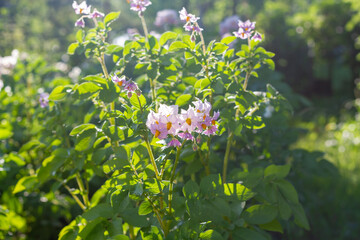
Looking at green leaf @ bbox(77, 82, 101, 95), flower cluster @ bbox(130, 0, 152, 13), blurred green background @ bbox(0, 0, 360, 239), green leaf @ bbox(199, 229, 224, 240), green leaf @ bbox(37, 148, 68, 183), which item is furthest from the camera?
blurred green background @ bbox(0, 0, 360, 239)

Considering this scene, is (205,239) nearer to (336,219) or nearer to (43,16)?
(336,219)

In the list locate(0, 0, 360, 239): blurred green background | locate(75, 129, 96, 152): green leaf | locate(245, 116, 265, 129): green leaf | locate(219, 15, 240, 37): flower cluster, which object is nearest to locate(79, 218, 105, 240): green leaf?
locate(75, 129, 96, 152): green leaf

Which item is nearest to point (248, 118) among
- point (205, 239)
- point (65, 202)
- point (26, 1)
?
point (205, 239)

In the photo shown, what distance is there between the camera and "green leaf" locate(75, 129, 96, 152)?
1303mm

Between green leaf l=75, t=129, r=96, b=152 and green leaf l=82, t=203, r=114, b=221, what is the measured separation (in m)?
0.23

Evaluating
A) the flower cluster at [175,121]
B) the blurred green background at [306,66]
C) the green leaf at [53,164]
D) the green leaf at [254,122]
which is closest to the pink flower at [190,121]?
the flower cluster at [175,121]

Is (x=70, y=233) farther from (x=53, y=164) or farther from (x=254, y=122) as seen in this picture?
(x=254, y=122)

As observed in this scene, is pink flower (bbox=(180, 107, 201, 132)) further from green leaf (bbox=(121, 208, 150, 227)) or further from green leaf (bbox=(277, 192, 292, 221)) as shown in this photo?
green leaf (bbox=(277, 192, 292, 221))

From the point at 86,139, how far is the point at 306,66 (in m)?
6.07

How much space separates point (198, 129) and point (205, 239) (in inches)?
13.6

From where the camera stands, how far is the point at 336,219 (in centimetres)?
270

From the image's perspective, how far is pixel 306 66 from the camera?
6.69m

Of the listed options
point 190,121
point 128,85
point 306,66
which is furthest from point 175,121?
point 306,66

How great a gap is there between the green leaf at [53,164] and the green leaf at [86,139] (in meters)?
0.18
